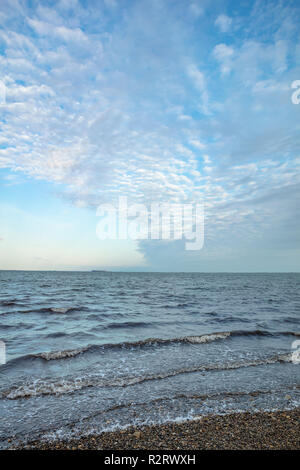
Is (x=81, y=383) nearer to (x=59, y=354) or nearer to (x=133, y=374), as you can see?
(x=133, y=374)

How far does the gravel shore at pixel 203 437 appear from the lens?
4266 mm

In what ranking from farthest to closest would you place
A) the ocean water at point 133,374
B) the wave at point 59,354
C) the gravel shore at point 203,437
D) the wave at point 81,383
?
the wave at point 59,354, the wave at point 81,383, the ocean water at point 133,374, the gravel shore at point 203,437

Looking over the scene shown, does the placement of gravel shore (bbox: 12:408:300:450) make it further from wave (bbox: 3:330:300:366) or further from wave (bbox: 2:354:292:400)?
wave (bbox: 3:330:300:366)

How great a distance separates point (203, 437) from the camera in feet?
14.7

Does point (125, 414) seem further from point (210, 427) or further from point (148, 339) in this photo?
point (148, 339)

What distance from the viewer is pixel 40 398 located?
6211mm

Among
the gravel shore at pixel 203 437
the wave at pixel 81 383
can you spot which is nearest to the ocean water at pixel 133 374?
the wave at pixel 81 383

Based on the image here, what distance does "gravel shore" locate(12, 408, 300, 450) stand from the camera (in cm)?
427

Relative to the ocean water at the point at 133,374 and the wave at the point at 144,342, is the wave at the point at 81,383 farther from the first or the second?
the wave at the point at 144,342

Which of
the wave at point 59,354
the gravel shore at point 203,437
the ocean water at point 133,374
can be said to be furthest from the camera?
the wave at point 59,354

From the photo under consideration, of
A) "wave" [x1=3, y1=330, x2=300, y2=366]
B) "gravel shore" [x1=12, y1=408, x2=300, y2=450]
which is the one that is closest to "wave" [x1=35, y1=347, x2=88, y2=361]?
"wave" [x1=3, y1=330, x2=300, y2=366]

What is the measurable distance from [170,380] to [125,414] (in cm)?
219
